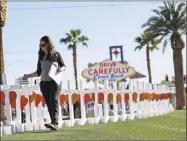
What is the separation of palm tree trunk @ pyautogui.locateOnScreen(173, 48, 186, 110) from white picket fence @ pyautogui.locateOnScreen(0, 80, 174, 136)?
547 inches

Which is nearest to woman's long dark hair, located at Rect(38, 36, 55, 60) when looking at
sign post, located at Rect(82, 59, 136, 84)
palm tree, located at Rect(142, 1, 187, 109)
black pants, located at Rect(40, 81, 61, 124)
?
black pants, located at Rect(40, 81, 61, 124)

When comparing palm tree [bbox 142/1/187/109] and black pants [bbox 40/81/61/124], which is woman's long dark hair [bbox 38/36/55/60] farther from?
palm tree [bbox 142/1/187/109]

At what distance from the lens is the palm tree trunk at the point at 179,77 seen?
33.7 meters

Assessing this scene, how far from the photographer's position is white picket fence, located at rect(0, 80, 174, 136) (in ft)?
29.0

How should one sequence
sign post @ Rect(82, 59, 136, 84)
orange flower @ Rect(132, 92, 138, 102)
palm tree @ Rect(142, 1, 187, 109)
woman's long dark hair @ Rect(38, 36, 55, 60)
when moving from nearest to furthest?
1. woman's long dark hair @ Rect(38, 36, 55, 60)
2. orange flower @ Rect(132, 92, 138, 102)
3. sign post @ Rect(82, 59, 136, 84)
4. palm tree @ Rect(142, 1, 187, 109)

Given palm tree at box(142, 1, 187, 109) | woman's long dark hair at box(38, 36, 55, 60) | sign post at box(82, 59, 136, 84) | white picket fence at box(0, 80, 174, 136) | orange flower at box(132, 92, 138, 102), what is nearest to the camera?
woman's long dark hair at box(38, 36, 55, 60)

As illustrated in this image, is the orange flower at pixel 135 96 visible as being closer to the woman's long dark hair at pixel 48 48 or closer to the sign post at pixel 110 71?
the woman's long dark hair at pixel 48 48

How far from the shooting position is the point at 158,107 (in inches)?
752

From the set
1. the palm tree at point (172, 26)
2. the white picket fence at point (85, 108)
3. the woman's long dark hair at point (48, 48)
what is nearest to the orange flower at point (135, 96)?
the white picket fence at point (85, 108)

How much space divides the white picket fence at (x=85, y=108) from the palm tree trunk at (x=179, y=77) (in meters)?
13.9

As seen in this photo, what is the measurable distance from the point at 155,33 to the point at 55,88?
26.9m

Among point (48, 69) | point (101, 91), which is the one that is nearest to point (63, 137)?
point (48, 69)

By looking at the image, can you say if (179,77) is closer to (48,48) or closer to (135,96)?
(135,96)

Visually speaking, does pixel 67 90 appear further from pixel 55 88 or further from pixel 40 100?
pixel 55 88
